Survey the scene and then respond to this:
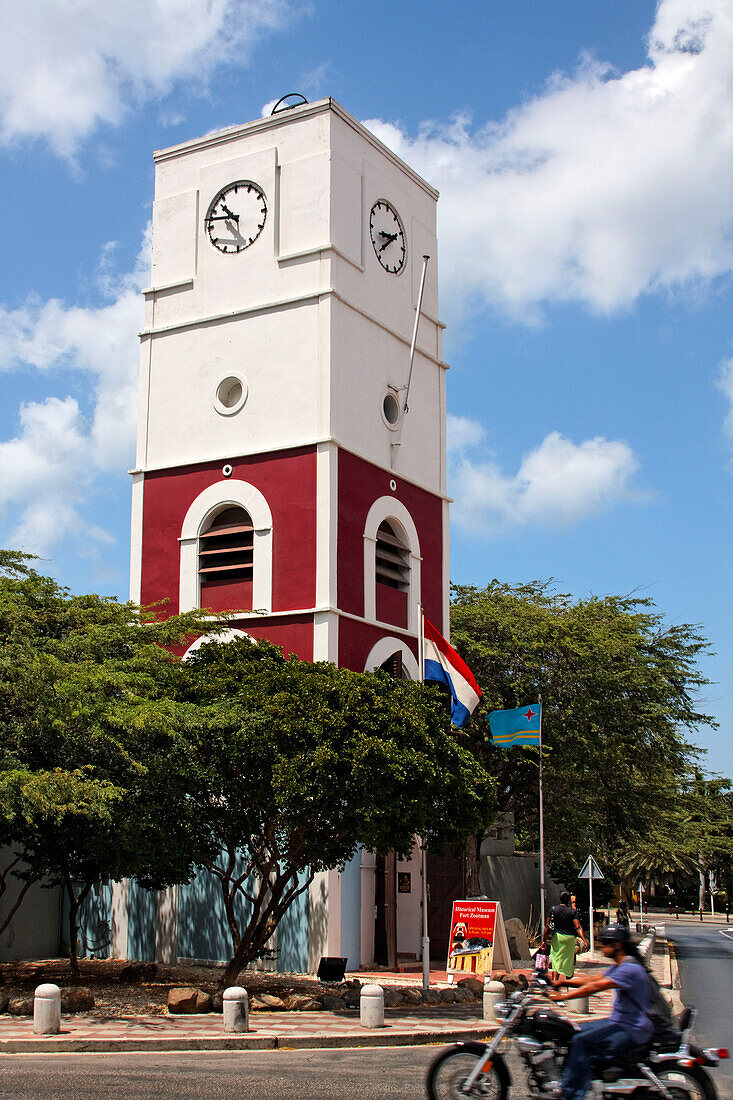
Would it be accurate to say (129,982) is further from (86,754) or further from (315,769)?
(315,769)

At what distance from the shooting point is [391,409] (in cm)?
2920

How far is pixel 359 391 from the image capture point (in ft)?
90.8

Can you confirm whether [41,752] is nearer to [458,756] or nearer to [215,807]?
[215,807]

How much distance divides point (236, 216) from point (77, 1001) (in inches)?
741

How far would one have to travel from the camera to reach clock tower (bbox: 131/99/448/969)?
2619 centimetres

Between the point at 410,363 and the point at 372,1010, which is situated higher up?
the point at 410,363

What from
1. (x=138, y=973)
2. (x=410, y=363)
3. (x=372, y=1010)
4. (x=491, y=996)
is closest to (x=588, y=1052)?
(x=372, y=1010)

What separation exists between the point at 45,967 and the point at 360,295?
1654 centimetres

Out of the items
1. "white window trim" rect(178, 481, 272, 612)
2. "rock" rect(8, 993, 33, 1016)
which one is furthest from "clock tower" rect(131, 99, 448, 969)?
"rock" rect(8, 993, 33, 1016)

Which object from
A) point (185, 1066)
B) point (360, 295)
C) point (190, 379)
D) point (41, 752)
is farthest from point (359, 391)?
point (185, 1066)

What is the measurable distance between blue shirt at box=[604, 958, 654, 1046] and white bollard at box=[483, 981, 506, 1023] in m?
8.01

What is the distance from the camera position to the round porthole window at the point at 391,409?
1139 inches

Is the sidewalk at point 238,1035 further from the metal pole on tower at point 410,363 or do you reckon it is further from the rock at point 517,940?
the metal pole on tower at point 410,363

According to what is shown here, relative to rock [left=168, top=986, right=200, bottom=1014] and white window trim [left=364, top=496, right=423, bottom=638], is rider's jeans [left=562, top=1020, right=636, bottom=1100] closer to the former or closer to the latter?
rock [left=168, top=986, right=200, bottom=1014]
